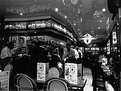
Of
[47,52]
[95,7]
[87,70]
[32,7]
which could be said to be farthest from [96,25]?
[32,7]

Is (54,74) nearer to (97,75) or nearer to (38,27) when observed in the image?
(97,75)

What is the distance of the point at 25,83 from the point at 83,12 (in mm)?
2362

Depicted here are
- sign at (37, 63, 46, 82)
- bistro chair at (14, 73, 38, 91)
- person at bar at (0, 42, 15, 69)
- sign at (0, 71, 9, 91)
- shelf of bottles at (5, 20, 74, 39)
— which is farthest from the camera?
person at bar at (0, 42, 15, 69)

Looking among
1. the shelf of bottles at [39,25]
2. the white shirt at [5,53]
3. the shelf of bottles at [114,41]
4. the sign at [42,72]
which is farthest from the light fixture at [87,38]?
the white shirt at [5,53]

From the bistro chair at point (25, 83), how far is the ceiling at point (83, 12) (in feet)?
5.87

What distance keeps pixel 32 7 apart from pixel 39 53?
4.55ft

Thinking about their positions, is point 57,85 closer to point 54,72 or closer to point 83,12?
point 54,72

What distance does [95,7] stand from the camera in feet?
13.0

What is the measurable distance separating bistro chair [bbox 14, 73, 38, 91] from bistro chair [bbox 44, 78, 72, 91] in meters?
0.30

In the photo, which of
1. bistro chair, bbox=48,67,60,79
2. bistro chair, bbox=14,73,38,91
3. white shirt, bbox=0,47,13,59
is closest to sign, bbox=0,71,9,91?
bistro chair, bbox=14,73,38,91

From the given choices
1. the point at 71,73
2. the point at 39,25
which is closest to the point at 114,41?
the point at 71,73

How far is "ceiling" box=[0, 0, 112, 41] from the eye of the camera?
3.88m

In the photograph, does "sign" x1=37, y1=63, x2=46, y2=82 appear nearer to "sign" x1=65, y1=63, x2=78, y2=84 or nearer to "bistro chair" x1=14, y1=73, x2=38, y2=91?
"bistro chair" x1=14, y1=73, x2=38, y2=91

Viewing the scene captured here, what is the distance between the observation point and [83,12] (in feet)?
13.1
